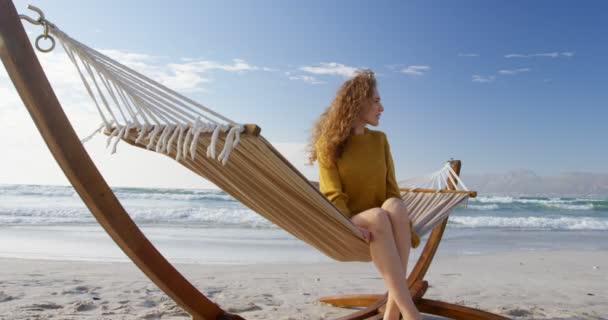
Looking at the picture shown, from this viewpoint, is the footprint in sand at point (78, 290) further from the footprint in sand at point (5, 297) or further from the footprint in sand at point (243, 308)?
the footprint in sand at point (243, 308)

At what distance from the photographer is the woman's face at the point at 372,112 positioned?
83.7 inches

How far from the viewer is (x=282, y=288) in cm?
330

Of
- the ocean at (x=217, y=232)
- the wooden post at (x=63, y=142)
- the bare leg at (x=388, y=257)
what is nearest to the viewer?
the wooden post at (x=63, y=142)

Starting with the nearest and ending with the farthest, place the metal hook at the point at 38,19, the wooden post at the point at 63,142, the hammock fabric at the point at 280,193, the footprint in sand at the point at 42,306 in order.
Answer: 1. the wooden post at the point at 63,142
2. the metal hook at the point at 38,19
3. the hammock fabric at the point at 280,193
4. the footprint in sand at the point at 42,306

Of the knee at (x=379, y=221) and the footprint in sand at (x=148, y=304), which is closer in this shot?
the knee at (x=379, y=221)

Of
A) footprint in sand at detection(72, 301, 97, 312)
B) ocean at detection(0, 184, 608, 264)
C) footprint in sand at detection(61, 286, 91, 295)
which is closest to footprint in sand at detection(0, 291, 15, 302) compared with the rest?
footprint in sand at detection(61, 286, 91, 295)

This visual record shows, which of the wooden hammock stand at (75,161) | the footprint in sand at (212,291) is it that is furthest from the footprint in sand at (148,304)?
the wooden hammock stand at (75,161)

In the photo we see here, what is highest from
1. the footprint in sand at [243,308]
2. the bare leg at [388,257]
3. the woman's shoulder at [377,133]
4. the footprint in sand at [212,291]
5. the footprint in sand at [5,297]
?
the woman's shoulder at [377,133]

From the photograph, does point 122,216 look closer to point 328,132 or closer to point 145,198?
point 328,132

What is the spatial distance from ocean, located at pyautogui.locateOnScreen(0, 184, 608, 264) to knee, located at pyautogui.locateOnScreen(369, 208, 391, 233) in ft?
9.60

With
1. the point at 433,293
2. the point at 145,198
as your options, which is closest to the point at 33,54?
the point at 433,293

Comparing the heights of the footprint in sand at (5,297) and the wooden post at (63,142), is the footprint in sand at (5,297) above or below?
below

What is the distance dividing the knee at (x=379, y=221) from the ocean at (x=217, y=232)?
9.60 ft

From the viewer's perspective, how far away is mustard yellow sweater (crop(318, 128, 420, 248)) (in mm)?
2059
